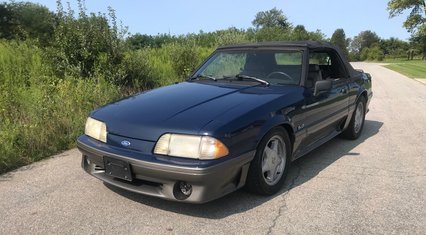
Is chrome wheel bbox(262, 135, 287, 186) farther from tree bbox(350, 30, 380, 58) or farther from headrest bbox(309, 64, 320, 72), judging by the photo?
tree bbox(350, 30, 380, 58)

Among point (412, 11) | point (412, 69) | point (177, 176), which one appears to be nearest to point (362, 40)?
point (412, 11)

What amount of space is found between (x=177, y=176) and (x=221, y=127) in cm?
54

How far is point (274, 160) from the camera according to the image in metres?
4.21

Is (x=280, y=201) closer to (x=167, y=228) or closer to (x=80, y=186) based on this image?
(x=167, y=228)

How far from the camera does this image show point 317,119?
5.02m

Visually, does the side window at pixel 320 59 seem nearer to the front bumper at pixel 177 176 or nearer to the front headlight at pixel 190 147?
the front bumper at pixel 177 176

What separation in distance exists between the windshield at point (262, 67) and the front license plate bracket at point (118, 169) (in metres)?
1.94

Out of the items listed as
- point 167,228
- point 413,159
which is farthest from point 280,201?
point 413,159

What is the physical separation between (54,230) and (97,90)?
469cm

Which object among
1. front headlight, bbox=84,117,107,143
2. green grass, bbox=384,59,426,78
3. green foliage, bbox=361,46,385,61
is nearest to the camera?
front headlight, bbox=84,117,107,143

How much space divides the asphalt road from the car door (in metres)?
0.42

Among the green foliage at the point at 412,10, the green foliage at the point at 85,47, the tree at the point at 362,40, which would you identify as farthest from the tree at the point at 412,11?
the tree at the point at 362,40

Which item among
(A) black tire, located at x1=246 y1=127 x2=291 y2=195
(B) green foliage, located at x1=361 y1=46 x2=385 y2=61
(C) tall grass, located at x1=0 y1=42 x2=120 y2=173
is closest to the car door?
(A) black tire, located at x1=246 y1=127 x2=291 y2=195

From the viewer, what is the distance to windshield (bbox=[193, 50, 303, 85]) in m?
4.95
